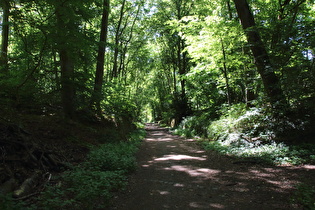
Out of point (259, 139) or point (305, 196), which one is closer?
point (305, 196)

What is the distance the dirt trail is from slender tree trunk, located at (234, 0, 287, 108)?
322 centimetres

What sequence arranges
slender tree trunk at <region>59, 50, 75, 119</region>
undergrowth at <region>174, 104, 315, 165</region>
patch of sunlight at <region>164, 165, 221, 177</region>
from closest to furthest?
patch of sunlight at <region>164, 165, 221, 177</region> → undergrowth at <region>174, 104, 315, 165</region> → slender tree trunk at <region>59, 50, 75, 119</region>

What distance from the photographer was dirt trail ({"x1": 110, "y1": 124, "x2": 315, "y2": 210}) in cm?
379

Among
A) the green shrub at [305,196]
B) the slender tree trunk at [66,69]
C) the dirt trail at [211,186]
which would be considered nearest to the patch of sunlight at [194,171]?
the dirt trail at [211,186]

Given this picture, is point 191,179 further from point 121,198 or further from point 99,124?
point 99,124

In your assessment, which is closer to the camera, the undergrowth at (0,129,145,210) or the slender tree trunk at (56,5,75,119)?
the undergrowth at (0,129,145,210)

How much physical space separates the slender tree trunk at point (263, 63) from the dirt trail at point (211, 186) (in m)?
3.22

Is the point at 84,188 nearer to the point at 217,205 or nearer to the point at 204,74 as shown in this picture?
the point at 217,205

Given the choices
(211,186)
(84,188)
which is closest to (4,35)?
(84,188)

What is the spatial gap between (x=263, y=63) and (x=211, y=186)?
595cm

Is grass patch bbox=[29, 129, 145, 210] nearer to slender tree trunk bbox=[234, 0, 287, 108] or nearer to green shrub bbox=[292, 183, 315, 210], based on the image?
green shrub bbox=[292, 183, 315, 210]

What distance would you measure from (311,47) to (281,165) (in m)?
3.75

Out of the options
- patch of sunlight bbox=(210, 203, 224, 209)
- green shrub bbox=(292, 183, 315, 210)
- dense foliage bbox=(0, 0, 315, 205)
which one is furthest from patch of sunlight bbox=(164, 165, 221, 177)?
green shrub bbox=(292, 183, 315, 210)

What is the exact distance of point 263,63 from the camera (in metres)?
8.29
